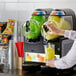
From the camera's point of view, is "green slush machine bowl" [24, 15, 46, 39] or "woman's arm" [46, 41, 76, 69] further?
"green slush machine bowl" [24, 15, 46, 39]

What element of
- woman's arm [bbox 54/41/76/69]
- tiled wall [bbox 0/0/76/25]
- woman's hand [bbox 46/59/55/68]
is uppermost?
tiled wall [bbox 0/0/76/25]

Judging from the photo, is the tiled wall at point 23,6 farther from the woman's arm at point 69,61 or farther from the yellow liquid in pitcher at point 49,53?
the woman's arm at point 69,61

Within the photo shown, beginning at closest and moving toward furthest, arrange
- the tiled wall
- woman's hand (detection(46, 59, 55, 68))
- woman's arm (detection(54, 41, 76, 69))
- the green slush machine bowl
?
1. woman's arm (detection(54, 41, 76, 69))
2. woman's hand (detection(46, 59, 55, 68))
3. the green slush machine bowl
4. the tiled wall

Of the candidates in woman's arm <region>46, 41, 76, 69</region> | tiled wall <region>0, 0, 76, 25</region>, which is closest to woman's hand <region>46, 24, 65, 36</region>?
woman's arm <region>46, 41, 76, 69</region>

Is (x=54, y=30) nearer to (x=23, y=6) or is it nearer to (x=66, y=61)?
(x=66, y=61)

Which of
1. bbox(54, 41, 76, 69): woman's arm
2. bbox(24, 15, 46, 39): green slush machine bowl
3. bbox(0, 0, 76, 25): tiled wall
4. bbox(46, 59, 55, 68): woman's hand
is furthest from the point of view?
bbox(0, 0, 76, 25): tiled wall

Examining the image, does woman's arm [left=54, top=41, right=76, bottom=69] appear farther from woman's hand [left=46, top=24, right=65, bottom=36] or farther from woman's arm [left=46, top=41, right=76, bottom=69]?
woman's hand [left=46, top=24, right=65, bottom=36]

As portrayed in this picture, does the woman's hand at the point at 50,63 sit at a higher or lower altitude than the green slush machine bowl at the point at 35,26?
lower

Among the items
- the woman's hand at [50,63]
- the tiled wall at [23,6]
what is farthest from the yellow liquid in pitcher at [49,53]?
the tiled wall at [23,6]

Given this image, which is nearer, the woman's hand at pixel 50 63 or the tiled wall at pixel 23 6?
the woman's hand at pixel 50 63

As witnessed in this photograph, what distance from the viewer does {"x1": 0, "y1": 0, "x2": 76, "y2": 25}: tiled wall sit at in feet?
6.50

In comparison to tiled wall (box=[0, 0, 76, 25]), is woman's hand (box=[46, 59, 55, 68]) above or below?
below

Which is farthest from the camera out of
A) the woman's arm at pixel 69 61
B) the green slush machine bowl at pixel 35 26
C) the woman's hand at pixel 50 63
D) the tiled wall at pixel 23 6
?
the tiled wall at pixel 23 6

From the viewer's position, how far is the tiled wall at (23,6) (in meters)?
1.98
